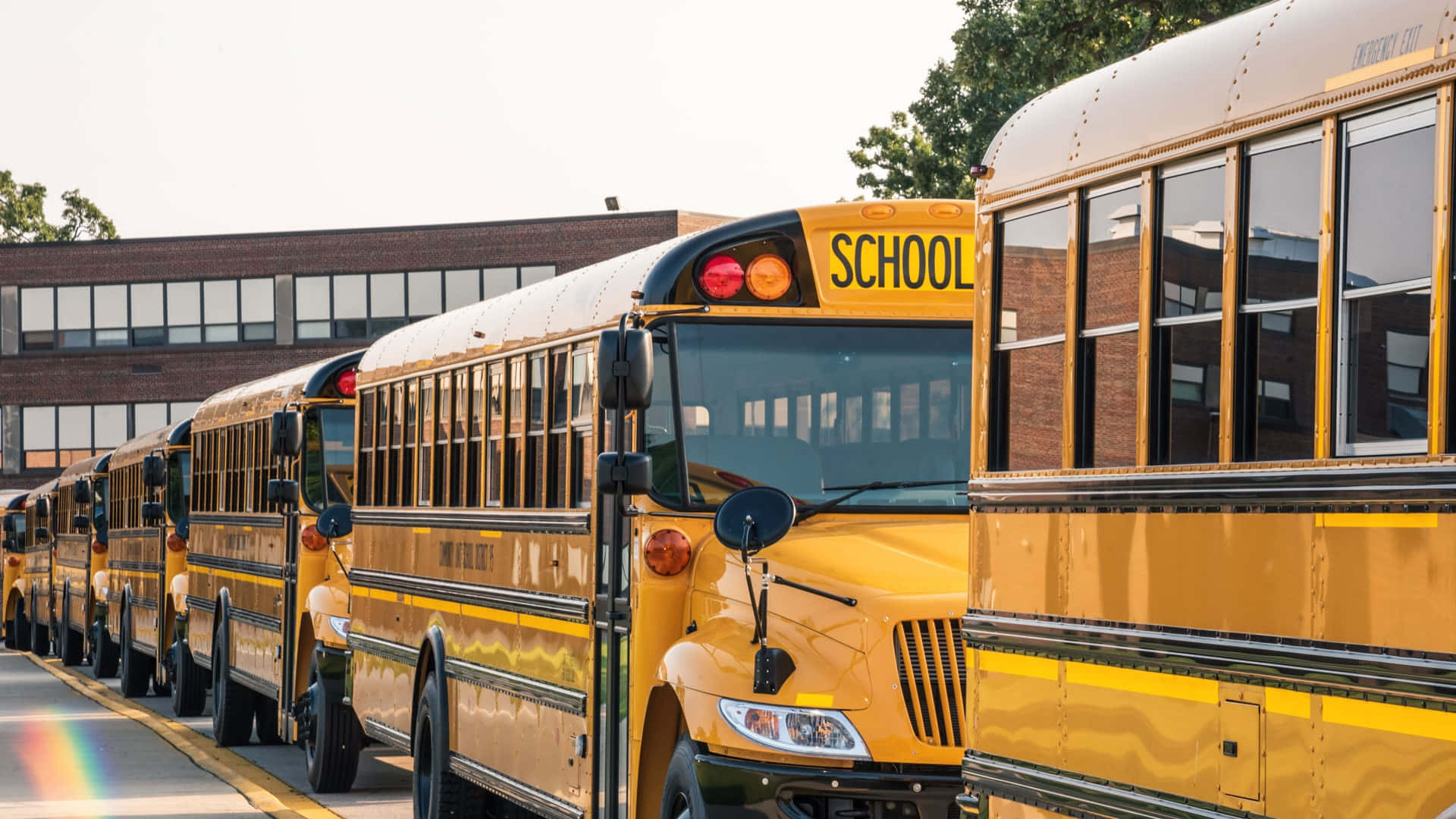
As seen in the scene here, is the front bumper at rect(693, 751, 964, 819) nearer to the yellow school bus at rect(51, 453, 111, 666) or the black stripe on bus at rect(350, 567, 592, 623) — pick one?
the black stripe on bus at rect(350, 567, 592, 623)

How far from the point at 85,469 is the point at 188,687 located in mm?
12567

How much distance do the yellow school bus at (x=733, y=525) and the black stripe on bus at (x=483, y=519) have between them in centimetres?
Result: 2

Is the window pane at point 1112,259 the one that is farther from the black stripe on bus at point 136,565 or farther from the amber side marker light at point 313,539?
the black stripe on bus at point 136,565

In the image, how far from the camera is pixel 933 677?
685cm

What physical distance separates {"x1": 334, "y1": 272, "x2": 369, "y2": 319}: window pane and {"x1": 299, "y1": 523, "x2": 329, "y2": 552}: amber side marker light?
4430 centimetres

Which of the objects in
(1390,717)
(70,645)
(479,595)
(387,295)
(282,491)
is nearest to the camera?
(1390,717)

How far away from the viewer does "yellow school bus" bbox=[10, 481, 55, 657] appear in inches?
1377

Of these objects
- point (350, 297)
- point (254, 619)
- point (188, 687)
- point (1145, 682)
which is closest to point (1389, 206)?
point (1145, 682)

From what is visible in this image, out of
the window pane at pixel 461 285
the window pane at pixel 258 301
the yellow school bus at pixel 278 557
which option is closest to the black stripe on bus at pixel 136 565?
the yellow school bus at pixel 278 557

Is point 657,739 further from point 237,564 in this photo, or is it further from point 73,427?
point 73,427

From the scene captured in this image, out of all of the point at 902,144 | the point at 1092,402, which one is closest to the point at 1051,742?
the point at 1092,402

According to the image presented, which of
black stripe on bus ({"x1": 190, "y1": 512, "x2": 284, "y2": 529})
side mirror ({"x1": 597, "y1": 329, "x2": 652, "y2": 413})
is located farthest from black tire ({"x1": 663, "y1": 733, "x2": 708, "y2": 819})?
black stripe on bus ({"x1": 190, "y1": 512, "x2": 284, "y2": 529})

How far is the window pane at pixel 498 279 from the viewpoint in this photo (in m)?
56.9

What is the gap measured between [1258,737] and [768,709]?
2.66 m
